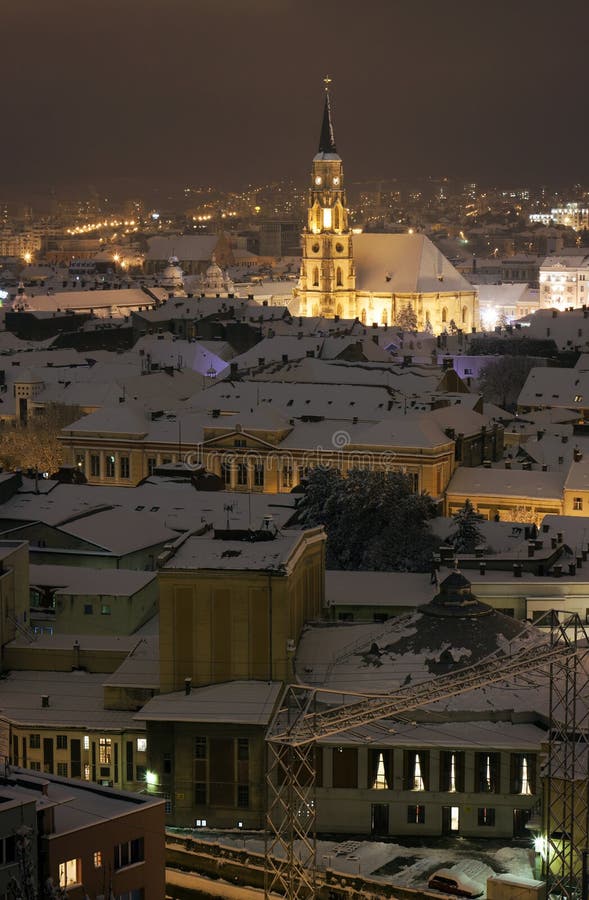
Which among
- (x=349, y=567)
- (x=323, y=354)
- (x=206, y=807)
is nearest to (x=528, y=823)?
(x=206, y=807)

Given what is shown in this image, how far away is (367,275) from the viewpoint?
97.8m

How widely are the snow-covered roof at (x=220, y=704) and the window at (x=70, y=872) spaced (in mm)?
5942

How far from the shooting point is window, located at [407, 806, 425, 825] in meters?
26.7

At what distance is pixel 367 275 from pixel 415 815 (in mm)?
72228

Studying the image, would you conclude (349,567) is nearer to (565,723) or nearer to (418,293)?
(565,723)

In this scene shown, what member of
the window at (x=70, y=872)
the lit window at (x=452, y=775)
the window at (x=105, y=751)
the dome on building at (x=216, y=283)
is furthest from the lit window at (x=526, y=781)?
the dome on building at (x=216, y=283)

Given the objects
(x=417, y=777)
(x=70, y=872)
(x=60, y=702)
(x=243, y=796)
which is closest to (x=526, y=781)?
(x=417, y=777)

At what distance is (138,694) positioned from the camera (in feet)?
93.6

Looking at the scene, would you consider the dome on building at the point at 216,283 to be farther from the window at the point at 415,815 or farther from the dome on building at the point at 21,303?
the window at the point at 415,815

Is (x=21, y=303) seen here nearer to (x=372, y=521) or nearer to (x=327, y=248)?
(x=327, y=248)

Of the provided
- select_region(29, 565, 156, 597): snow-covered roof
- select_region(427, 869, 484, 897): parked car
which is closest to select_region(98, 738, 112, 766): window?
select_region(427, 869, 484, 897): parked car

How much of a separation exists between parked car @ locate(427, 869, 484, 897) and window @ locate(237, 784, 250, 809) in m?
3.26

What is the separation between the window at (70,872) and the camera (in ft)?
68.2

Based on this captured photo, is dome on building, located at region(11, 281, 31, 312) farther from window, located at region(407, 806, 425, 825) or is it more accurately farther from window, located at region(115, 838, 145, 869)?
window, located at region(115, 838, 145, 869)
